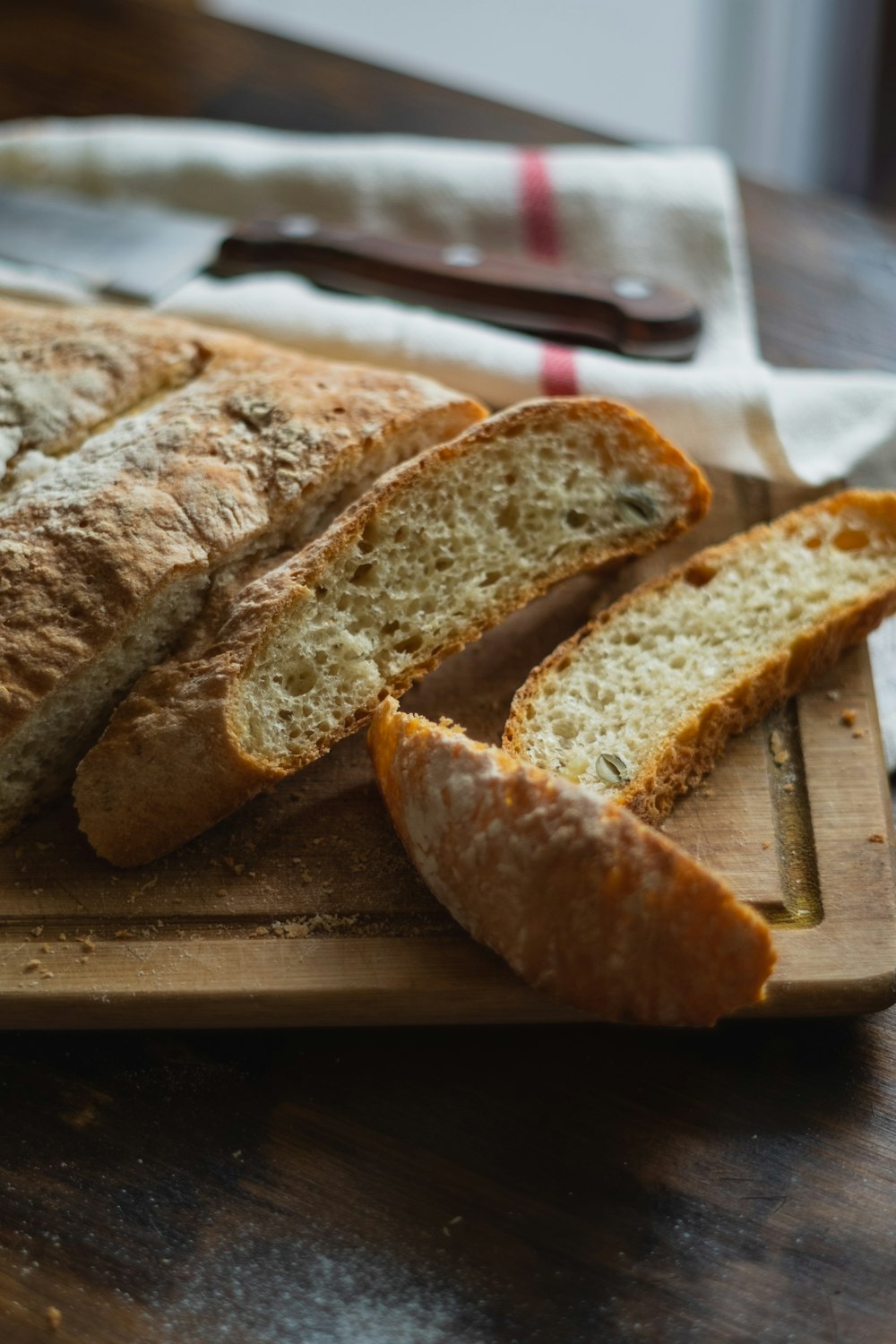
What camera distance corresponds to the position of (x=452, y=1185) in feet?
6.70

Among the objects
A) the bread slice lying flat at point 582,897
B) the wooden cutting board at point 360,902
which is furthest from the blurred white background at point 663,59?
the bread slice lying flat at point 582,897

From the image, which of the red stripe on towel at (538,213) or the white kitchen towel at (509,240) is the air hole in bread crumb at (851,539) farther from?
the red stripe on towel at (538,213)

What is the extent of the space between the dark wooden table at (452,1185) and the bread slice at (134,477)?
2.09 feet

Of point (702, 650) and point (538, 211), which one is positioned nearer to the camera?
point (702, 650)

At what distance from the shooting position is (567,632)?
2846mm

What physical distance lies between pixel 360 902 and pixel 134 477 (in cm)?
92

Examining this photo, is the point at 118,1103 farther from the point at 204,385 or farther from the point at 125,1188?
the point at 204,385

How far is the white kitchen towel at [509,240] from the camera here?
3146 mm

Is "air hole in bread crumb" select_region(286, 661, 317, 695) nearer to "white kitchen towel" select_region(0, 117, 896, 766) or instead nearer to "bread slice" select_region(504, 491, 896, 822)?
"bread slice" select_region(504, 491, 896, 822)

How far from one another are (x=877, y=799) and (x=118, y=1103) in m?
1.42

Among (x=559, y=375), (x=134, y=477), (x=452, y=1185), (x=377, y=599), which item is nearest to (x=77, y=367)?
(x=134, y=477)

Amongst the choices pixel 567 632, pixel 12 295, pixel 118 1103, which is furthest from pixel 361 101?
pixel 118 1103

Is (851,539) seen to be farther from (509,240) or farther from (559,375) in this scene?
(509,240)

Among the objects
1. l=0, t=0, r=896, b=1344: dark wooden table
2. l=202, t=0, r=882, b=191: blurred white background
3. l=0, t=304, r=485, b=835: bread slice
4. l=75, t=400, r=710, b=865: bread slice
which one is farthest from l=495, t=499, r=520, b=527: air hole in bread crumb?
l=202, t=0, r=882, b=191: blurred white background
